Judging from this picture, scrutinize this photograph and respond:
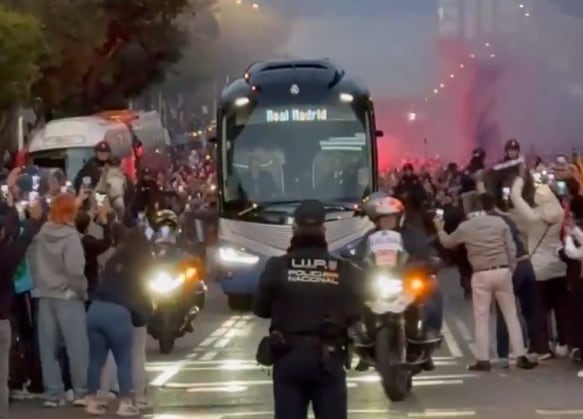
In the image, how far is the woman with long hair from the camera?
1480cm

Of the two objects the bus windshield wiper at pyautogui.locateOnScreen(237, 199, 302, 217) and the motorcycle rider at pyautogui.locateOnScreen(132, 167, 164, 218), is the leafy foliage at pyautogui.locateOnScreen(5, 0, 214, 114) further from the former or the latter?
the bus windshield wiper at pyautogui.locateOnScreen(237, 199, 302, 217)

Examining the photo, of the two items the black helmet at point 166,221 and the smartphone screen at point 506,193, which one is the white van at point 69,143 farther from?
the smartphone screen at point 506,193

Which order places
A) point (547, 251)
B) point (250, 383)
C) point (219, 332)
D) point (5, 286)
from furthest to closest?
1. point (219, 332)
2. point (547, 251)
3. point (250, 383)
4. point (5, 286)

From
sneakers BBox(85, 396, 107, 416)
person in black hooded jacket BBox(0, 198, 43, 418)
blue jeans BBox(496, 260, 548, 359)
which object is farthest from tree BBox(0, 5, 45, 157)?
person in black hooded jacket BBox(0, 198, 43, 418)

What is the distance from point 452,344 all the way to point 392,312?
5.54m

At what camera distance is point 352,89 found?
27469mm

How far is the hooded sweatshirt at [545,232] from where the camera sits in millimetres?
18453

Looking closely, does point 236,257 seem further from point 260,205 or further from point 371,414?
point 371,414

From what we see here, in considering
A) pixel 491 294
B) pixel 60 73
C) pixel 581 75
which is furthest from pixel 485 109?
pixel 491 294

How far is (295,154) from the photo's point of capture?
2686 cm

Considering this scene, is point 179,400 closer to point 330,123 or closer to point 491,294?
point 491,294

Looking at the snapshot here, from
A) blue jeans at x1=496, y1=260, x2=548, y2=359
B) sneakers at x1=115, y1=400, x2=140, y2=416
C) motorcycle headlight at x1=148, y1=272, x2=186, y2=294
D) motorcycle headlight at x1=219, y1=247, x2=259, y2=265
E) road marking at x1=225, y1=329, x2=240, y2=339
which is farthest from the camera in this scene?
motorcycle headlight at x1=219, y1=247, x2=259, y2=265

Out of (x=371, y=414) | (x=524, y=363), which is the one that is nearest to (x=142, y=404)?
(x=371, y=414)

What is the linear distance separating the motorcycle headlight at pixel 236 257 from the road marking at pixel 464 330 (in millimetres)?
3736
